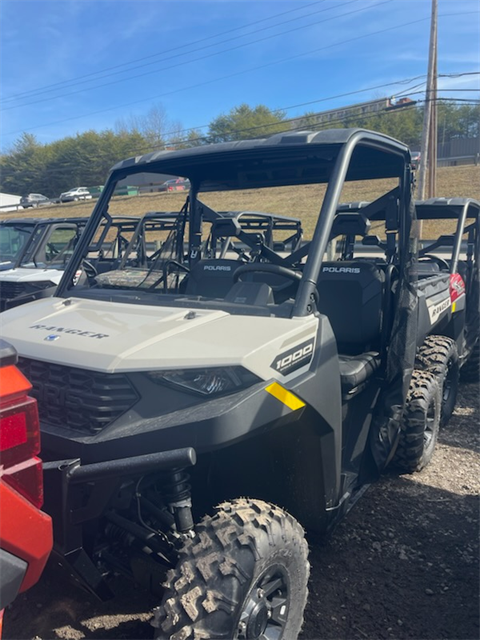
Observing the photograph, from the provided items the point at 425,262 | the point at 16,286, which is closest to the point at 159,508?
the point at 425,262

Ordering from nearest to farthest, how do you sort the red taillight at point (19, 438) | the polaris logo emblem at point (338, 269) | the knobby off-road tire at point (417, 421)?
the red taillight at point (19, 438)
the polaris logo emblem at point (338, 269)
the knobby off-road tire at point (417, 421)

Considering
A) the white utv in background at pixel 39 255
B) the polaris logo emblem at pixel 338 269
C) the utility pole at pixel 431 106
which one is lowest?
the white utv in background at pixel 39 255

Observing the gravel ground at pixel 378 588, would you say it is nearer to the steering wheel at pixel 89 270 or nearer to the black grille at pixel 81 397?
the black grille at pixel 81 397

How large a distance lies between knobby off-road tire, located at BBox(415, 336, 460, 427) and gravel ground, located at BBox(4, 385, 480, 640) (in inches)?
36.4

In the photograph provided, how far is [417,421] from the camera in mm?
4090

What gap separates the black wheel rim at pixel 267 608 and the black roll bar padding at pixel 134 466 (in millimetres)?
613

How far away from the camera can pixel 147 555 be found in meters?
2.47

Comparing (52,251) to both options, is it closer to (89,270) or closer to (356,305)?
(89,270)

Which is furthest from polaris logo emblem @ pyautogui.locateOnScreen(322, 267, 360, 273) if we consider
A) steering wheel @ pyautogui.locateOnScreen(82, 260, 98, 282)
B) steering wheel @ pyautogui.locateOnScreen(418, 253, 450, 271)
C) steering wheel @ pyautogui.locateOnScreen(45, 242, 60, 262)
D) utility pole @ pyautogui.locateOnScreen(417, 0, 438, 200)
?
utility pole @ pyautogui.locateOnScreen(417, 0, 438, 200)

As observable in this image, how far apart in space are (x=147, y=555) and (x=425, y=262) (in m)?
5.04

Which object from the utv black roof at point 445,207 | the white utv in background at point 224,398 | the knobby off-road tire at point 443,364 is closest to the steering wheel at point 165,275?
the white utv in background at point 224,398

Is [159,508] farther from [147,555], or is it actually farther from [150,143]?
[150,143]

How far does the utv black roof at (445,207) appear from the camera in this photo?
6.14m

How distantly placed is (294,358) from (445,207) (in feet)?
14.3
